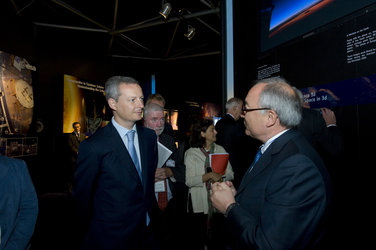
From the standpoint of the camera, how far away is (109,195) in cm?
164

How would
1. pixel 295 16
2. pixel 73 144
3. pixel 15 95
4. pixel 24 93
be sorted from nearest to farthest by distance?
pixel 295 16 → pixel 15 95 → pixel 24 93 → pixel 73 144

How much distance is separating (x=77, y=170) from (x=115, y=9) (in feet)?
19.5

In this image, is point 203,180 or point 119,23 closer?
point 203,180

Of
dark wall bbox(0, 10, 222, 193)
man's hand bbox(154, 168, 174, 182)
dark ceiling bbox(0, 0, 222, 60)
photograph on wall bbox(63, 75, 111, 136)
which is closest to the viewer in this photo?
man's hand bbox(154, 168, 174, 182)

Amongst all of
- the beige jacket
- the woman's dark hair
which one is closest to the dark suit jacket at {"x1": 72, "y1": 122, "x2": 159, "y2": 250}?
the beige jacket

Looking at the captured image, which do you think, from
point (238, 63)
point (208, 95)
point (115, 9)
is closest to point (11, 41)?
point (115, 9)

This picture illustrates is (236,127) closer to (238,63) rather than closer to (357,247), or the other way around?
(238,63)

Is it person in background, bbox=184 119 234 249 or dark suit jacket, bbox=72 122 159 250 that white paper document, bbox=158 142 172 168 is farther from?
person in background, bbox=184 119 234 249

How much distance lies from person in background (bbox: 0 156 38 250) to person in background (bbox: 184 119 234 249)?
1.71m

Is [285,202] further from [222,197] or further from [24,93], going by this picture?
[24,93]

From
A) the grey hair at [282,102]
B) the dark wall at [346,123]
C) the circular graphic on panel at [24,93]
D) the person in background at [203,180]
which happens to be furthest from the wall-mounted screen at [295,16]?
the circular graphic on panel at [24,93]

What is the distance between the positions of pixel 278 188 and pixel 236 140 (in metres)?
2.34

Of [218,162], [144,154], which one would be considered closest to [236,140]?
[218,162]

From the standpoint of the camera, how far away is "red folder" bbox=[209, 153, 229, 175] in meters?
2.80
